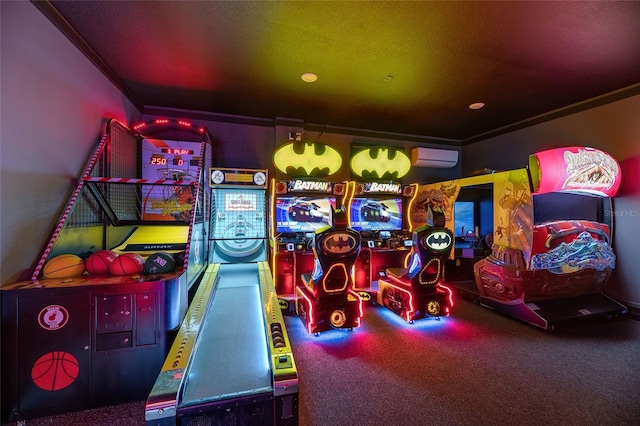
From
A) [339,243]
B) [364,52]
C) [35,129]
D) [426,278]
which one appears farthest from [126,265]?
[426,278]

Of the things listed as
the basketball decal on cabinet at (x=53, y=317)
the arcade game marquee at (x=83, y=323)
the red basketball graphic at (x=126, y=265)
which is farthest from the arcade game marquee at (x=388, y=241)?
the basketball decal on cabinet at (x=53, y=317)

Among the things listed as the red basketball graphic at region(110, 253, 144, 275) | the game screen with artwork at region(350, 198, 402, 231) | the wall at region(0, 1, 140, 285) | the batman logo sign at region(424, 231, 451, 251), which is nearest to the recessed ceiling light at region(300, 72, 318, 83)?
the game screen with artwork at region(350, 198, 402, 231)

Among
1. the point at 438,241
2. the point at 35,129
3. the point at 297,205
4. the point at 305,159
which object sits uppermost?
the point at 305,159

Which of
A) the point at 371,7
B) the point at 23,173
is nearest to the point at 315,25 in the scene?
the point at 371,7

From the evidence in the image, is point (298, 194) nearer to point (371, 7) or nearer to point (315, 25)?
point (315, 25)

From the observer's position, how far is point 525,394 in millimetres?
2000

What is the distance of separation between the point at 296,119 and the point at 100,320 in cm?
389

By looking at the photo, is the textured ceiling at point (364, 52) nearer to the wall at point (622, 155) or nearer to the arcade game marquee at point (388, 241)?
the wall at point (622, 155)

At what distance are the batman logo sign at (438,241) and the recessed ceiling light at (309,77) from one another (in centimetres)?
251

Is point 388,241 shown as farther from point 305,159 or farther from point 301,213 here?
point 305,159

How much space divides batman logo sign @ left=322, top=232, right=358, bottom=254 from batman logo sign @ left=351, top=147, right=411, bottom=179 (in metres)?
2.17

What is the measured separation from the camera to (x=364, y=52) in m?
2.62

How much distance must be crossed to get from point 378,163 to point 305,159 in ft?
4.83

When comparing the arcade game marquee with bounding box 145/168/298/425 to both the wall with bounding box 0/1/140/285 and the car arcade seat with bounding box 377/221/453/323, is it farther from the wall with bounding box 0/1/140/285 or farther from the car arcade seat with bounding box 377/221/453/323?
the car arcade seat with bounding box 377/221/453/323
